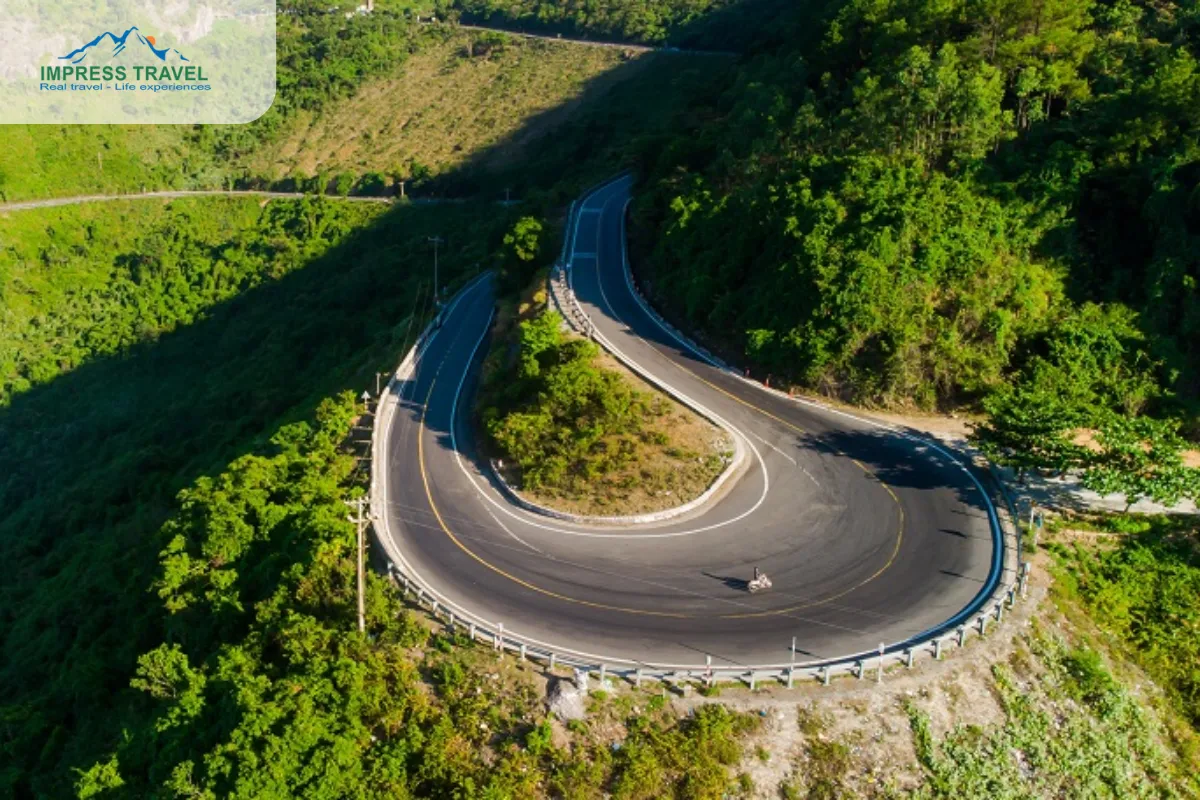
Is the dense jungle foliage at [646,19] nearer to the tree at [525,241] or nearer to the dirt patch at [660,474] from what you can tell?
the tree at [525,241]

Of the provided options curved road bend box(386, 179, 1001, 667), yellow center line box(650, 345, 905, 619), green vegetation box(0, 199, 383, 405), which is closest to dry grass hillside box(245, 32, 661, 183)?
green vegetation box(0, 199, 383, 405)

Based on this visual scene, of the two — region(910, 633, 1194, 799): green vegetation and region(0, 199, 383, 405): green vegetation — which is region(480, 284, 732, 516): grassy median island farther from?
region(0, 199, 383, 405): green vegetation

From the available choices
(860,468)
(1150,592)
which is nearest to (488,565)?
(860,468)

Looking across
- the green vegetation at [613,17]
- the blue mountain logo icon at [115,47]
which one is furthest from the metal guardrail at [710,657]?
the blue mountain logo icon at [115,47]

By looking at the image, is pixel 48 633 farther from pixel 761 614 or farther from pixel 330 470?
pixel 761 614

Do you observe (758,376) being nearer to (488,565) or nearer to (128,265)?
(488,565)

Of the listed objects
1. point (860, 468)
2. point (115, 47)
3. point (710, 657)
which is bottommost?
point (710, 657)
